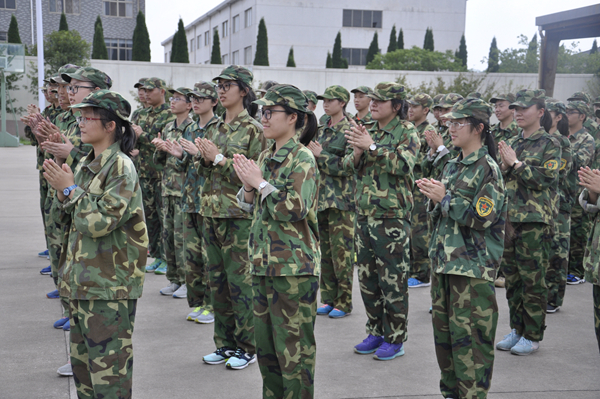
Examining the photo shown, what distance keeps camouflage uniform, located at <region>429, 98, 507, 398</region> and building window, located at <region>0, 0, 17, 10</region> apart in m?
48.6

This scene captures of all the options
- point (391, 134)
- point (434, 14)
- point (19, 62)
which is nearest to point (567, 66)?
point (434, 14)

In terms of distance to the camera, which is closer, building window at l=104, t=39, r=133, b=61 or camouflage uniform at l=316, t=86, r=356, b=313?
camouflage uniform at l=316, t=86, r=356, b=313

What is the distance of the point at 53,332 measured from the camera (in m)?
5.80

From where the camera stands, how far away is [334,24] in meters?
49.2

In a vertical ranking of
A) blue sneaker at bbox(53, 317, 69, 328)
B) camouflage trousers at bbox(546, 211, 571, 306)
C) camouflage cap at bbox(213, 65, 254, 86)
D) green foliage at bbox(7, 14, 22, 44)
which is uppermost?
green foliage at bbox(7, 14, 22, 44)

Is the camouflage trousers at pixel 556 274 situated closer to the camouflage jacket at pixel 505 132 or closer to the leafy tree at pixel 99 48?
the camouflage jacket at pixel 505 132

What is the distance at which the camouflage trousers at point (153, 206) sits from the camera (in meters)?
7.99

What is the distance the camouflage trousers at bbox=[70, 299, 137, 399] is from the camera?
3.36 meters

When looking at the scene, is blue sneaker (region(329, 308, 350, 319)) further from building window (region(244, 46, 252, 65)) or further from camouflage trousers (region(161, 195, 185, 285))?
building window (region(244, 46, 252, 65))

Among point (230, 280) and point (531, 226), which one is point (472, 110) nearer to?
point (531, 226)

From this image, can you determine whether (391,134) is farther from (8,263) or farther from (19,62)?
(19,62)

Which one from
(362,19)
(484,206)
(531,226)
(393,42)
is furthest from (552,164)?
(362,19)

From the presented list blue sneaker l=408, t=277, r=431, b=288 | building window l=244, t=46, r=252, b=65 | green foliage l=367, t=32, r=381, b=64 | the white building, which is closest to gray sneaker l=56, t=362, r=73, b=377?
blue sneaker l=408, t=277, r=431, b=288

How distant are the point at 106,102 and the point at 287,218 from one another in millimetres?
1286
